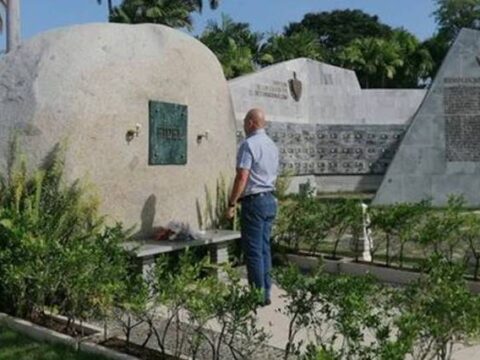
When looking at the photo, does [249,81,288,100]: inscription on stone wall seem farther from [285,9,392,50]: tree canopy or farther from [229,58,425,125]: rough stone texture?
[285,9,392,50]: tree canopy

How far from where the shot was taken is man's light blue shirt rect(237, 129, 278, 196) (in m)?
6.15

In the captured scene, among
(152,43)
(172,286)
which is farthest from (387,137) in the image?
(172,286)

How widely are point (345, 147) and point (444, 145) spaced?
259 inches

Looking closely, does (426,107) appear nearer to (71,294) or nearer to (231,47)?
(71,294)

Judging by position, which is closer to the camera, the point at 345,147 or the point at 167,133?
the point at 167,133

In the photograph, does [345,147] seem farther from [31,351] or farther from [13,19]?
[31,351]

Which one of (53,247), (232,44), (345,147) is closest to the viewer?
(53,247)

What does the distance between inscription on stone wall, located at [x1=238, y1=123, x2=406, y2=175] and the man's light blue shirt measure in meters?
13.3

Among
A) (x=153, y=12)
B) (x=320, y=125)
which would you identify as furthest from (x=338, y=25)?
(x=320, y=125)

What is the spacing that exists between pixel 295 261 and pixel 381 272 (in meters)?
1.22

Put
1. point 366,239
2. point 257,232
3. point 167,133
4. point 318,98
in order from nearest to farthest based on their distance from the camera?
point 257,232 → point 167,133 → point 366,239 → point 318,98

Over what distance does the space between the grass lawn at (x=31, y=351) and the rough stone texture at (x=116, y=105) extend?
1902 mm

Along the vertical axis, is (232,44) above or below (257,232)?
above

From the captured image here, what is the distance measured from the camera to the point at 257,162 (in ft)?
20.3
